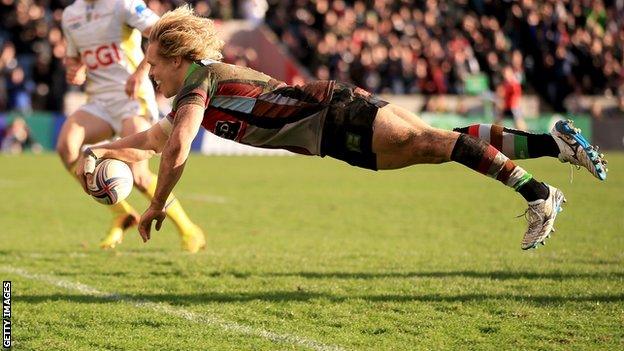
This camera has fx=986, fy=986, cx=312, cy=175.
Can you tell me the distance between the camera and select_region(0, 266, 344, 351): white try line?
5406mm

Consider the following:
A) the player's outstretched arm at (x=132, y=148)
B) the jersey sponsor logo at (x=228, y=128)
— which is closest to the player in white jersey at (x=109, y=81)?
the player's outstretched arm at (x=132, y=148)

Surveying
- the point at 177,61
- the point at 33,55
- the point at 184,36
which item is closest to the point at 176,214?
the point at 177,61

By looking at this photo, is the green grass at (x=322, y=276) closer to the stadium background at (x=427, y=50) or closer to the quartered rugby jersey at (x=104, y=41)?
the quartered rugby jersey at (x=104, y=41)

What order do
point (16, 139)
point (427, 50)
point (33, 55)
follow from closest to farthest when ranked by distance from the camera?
point (16, 139) < point (33, 55) < point (427, 50)

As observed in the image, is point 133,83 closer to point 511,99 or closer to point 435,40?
point 511,99

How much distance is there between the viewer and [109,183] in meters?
6.28

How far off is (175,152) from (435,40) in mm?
26000

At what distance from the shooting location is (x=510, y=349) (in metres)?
5.21

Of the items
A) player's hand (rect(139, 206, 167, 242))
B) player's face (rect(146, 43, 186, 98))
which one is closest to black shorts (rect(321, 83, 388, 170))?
player's face (rect(146, 43, 186, 98))

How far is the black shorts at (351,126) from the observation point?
6.02 m

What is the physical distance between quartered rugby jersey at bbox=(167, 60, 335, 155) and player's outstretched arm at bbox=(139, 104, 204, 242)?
10.6 inches

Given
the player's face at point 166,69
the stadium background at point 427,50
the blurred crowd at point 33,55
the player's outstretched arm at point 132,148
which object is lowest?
the blurred crowd at point 33,55

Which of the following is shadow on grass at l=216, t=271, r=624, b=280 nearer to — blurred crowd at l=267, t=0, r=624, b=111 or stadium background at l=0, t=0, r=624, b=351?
stadium background at l=0, t=0, r=624, b=351

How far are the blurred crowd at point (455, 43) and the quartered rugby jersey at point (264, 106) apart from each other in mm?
23202
